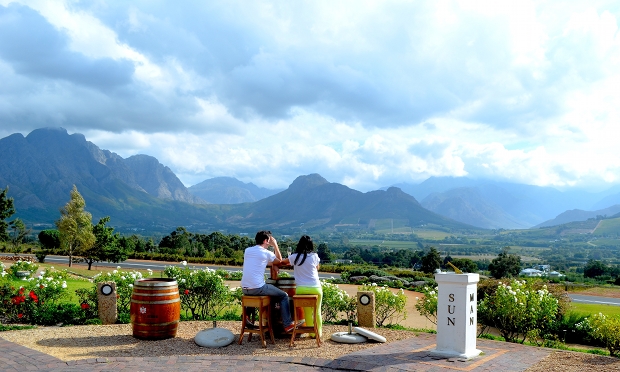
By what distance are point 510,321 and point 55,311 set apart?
8.37 m

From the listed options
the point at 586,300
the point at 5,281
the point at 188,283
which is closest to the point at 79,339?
the point at 188,283

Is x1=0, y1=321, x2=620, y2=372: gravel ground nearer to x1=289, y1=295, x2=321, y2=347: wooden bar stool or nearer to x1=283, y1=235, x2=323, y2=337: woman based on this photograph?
x1=289, y1=295, x2=321, y2=347: wooden bar stool

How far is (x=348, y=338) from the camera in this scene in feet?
25.9

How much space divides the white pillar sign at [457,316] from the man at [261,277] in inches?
84.9

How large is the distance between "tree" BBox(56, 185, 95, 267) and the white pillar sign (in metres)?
23.3

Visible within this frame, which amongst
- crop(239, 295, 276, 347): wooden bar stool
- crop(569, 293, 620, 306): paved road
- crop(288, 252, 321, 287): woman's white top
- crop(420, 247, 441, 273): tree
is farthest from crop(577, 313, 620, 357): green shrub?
crop(420, 247, 441, 273): tree

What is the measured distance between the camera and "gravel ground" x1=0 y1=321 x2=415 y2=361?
7121 millimetres

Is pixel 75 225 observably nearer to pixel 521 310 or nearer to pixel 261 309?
pixel 261 309

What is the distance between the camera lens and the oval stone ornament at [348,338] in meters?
7.86

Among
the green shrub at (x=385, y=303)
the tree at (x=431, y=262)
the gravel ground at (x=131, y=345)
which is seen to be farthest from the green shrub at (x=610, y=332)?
the tree at (x=431, y=262)

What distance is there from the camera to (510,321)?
9.27 metres

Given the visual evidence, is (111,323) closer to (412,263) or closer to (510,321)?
(510,321)

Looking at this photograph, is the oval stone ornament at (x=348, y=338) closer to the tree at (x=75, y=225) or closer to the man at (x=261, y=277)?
the man at (x=261, y=277)

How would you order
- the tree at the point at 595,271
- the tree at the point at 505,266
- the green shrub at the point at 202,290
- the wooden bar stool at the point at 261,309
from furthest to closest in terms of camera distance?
1. the tree at the point at 595,271
2. the tree at the point at 505,266
3. the green shrub at the point at 202,290
4. the wooden bar stool at the point at 261,309
